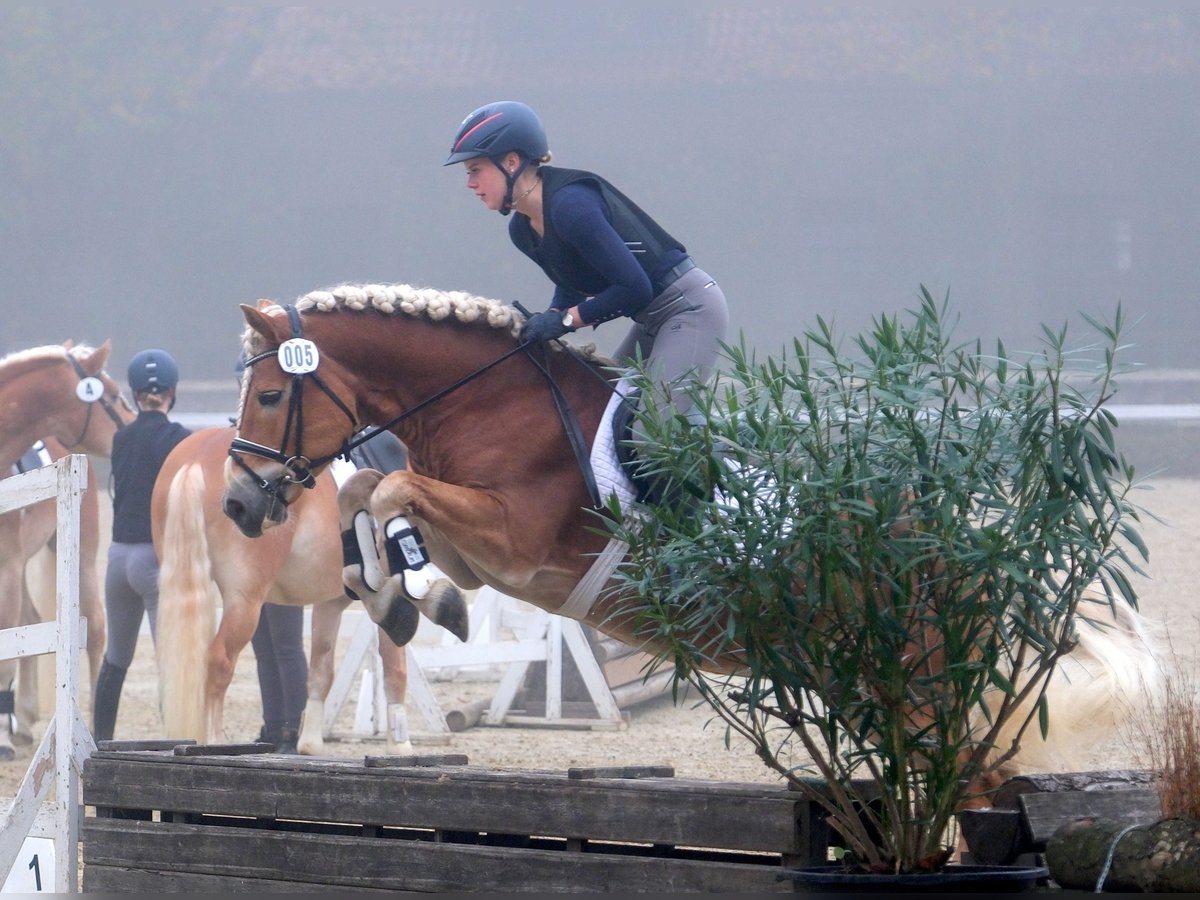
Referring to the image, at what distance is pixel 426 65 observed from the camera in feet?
99.7

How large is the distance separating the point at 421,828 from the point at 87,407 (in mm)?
5453

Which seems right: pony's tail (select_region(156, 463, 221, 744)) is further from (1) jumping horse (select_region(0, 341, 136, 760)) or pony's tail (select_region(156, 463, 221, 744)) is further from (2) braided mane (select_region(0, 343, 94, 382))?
(2) braided mane (select_region(0, 343, 94, 382))

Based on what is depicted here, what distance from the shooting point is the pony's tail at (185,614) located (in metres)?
6.04

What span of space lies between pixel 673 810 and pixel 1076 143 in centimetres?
2562

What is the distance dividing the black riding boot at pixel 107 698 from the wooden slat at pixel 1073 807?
5.25 meters

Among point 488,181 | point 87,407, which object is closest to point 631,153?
point 87,407

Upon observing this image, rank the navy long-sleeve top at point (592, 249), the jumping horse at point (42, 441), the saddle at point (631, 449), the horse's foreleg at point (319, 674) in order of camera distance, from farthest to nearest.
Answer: the jumping horse at point (42, 441) → the horse's foreleg at point (319, 674) → the navy long-sleeve top at point (592, 249) → the saddle at point (631, 449)

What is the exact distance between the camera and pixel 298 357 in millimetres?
3598

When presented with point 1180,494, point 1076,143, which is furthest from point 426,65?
point 1180,494

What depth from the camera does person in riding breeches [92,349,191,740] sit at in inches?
271

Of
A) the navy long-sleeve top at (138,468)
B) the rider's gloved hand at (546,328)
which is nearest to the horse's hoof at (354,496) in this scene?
the rider's gloved hand at (546,328)

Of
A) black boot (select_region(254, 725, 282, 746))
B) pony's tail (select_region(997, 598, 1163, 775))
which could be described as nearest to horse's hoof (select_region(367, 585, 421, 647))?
pony's tail (select_region(997, 598, 1163, 775))

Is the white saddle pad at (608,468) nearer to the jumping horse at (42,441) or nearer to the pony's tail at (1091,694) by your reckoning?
the pony's tail at (1091,694)

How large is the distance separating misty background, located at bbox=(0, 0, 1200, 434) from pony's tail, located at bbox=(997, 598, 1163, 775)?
748 inches
